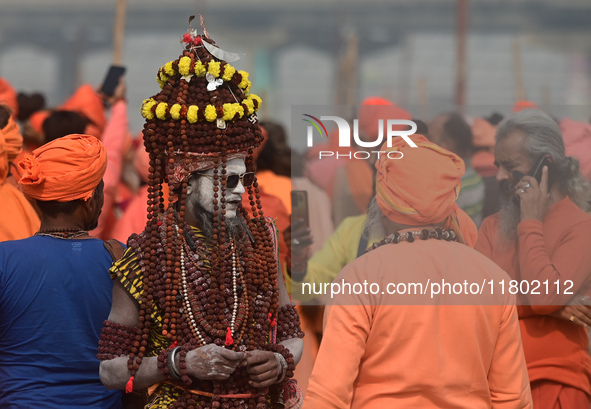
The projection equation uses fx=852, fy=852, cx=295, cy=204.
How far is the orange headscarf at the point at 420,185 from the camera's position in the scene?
3.65 m

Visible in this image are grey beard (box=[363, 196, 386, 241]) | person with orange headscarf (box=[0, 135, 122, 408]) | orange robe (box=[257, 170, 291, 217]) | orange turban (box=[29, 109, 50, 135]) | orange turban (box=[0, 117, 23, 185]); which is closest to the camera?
person with orange headscarf (box=[0, 135, 122, 408])

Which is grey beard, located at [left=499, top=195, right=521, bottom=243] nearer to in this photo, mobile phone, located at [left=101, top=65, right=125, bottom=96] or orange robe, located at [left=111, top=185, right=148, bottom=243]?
orange robe, located at [left=111, top=185, right=148, bottom=243]

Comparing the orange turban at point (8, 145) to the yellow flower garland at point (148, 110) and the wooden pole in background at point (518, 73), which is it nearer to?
the yellow flower garland at point (148, 110)

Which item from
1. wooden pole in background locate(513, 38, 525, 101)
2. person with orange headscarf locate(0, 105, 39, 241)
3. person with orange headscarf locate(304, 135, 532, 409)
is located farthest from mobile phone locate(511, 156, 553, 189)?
wooden pole in background locate(513, 38, 525, 101)

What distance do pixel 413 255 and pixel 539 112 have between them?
1360mm

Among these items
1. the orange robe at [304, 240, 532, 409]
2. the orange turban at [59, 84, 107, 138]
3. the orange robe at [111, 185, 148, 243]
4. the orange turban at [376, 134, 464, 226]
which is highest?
the orange turban at [59, 84, 107, 138]

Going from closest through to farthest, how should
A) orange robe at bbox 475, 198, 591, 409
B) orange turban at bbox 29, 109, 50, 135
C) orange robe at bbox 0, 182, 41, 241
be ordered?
orange robe at bbox 475, 198, 591, 409 → orange robe at bbox 0, 182, 41, 241 → orange turban at bbox 29, 109, 50, 135

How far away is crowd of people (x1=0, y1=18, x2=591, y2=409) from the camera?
122 inches

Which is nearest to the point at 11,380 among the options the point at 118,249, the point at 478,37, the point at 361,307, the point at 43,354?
the point at 43,354

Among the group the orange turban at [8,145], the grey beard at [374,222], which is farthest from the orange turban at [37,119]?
the grey beard at [374,222]

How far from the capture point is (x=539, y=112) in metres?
4.41

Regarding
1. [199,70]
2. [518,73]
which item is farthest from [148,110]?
[518,73]

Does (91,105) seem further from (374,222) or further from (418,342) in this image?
(418,342)

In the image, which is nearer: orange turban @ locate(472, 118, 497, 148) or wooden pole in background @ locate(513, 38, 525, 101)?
orange turban @ locate(472, 118, 497, 148)
